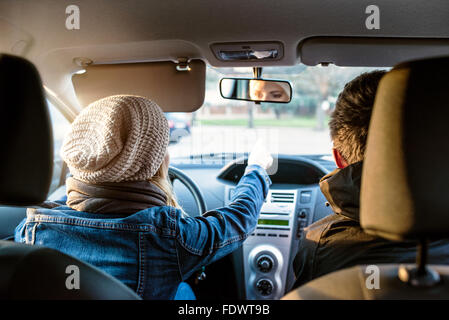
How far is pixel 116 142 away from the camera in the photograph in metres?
1.82

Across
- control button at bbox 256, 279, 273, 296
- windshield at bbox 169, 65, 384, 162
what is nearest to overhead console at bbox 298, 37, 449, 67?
windshield at bbox 169, 65, 384, 162

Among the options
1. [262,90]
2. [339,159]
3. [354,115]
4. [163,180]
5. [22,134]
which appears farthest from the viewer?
[262,90]

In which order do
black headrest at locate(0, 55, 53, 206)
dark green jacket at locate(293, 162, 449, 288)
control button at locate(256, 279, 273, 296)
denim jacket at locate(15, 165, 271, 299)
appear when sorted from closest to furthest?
black headrest at locate(0, 55, 53, 206) < dark green jacket at locate(293, 162, 449, 288) < denim jacket at locate(15, 165, 271, 299) < control button at locate(256, 279, 273, 296)

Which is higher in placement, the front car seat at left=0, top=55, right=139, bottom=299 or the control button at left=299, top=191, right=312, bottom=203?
the front car seat at left=0, top=55, right=139, bottom=299

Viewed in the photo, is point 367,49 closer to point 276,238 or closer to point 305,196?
point 305,196

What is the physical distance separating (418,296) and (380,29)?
1.56 metres

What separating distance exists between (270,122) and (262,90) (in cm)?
280

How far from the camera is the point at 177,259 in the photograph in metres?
1.88

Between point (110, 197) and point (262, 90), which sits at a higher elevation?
point (262, 90)

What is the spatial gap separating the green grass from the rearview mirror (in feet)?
6.26

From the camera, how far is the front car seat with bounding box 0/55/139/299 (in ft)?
3.91

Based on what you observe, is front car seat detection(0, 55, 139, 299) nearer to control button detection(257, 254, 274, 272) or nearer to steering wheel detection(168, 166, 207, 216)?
steering wheel detection(168, 166, 207, 216)

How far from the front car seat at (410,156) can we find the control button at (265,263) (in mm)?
2385

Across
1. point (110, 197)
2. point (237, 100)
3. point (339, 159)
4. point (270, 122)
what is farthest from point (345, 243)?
point (270, 122)
